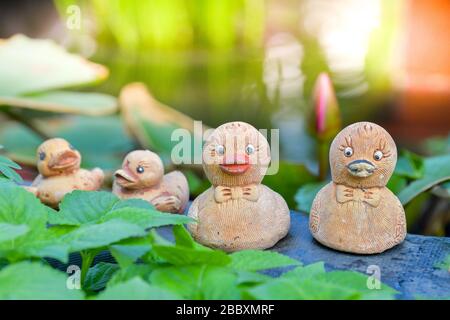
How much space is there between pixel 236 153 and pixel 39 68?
106 centimetres

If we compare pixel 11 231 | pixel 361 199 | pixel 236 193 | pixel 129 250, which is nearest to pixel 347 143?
pixel 361 199

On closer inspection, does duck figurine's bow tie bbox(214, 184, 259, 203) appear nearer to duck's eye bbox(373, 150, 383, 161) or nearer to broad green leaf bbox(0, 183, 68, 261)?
duck's eye bbox(373, 150, 383, 161)

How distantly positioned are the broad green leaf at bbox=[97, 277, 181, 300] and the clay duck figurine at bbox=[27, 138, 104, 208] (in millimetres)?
826

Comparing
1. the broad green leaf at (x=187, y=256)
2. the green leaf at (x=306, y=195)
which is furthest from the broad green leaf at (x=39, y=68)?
the broad green leaf at (x=187, y=256)

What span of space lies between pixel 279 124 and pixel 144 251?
1.38 meters

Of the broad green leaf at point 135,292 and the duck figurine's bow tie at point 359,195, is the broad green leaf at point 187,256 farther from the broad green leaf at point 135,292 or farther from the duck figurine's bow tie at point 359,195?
the duck figurine's bow tie at point 359,195

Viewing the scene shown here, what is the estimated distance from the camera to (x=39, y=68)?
2064 mm

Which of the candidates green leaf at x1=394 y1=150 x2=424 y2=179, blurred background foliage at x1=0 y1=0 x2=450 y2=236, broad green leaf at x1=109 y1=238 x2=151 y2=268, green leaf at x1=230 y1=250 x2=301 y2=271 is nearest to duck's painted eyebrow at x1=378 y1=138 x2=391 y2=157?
green leaf at x1=394 y1=150 x2=424 y2=179

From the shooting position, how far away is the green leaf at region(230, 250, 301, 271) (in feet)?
2.63

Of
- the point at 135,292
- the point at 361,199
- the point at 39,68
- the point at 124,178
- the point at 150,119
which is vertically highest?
the point at 39,68

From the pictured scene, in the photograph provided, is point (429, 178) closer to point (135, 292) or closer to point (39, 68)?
point (135, 292)

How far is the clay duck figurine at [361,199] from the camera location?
48.2 inches

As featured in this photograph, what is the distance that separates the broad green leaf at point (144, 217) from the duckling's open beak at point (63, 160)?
0.67 metres

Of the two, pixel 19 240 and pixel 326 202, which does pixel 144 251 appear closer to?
pixel 19 240
